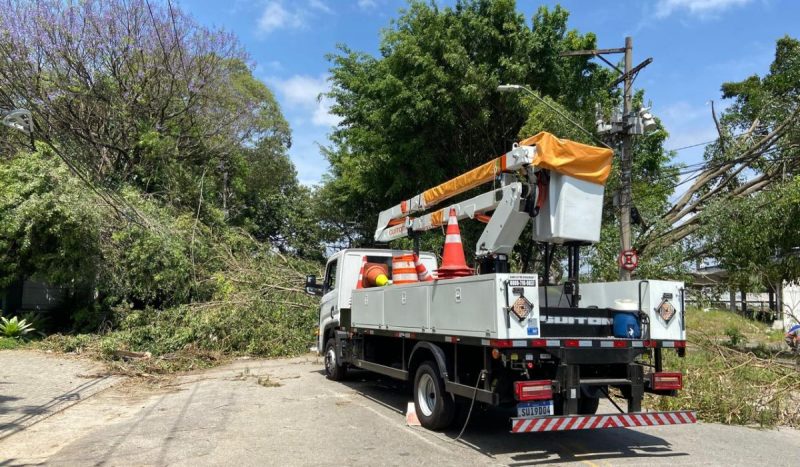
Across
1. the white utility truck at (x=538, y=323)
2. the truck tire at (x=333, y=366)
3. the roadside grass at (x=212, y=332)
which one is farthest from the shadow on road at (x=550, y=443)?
the roadside grass at (x=212, y=332)

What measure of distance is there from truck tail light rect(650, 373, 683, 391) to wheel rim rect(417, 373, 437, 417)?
8.69 feet

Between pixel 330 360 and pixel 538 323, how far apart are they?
674 centimetres

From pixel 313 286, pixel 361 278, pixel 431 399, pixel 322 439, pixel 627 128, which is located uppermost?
pixel 627 128

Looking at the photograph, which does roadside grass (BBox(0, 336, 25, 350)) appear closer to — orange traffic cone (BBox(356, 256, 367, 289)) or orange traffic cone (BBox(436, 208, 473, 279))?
orange traffic cone (BBox(356, 256, 367, 289))

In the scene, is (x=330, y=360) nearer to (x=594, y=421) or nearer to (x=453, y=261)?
(x=453, y=261)

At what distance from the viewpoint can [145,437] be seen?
7.41 meters

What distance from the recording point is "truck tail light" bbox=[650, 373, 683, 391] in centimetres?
680

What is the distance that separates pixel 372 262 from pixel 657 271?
328 inches

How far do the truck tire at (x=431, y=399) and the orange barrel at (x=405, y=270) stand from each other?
2201 millimetres

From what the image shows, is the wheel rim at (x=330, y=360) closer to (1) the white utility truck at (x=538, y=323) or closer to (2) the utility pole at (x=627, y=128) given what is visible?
(1) the white utility truck at (x=538, y=323)

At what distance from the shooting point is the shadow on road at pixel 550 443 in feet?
21.2

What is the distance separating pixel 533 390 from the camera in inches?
237

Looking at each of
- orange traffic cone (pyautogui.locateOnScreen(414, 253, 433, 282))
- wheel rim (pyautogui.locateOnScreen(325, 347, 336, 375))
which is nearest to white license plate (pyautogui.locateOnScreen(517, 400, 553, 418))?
orange traffic cone (pyautogui.locateOnScreen(414, 253, 433, 282))

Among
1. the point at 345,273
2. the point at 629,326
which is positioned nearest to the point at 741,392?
the point at 629,326
